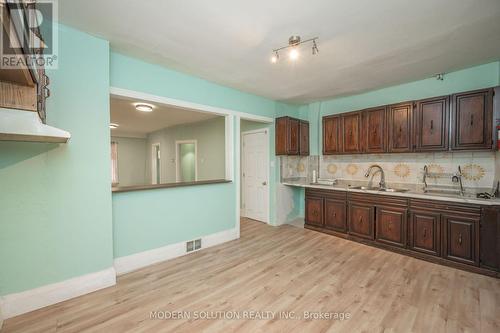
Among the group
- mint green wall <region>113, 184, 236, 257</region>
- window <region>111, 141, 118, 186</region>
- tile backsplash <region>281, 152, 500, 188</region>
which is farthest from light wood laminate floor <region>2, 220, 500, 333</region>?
window <region>111, 141, 118, 186</region>

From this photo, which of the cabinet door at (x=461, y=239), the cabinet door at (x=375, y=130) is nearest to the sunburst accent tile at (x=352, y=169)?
the cabinet door at (x=375, y=130)

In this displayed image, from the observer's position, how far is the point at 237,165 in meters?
3.75

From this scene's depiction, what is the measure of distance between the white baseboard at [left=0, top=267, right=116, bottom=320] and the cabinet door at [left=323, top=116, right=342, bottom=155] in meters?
3.95

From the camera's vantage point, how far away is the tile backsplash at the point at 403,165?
2.88 m

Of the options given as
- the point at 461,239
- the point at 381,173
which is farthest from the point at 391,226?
the point at 381,173

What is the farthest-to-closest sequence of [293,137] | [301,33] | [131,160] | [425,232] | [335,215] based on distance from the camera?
[131,160] < [293,137] < [335,215] < [425,232] < [301,33]

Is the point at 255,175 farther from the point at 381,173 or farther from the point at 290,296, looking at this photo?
the point at 290,296

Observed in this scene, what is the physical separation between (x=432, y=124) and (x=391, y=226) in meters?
1.61

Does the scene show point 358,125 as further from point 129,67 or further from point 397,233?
point 129,67

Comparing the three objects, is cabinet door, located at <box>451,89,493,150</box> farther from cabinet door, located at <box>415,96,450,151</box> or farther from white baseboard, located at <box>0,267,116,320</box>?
white baseboard, located at <box>0,267,116,320</box>

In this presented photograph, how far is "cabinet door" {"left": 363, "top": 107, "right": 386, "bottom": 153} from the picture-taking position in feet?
11.4

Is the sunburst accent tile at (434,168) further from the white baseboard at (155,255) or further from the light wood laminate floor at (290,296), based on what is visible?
the white baseboard at (155,255)

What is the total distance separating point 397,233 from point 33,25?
4.38m

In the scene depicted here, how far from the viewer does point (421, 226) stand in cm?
288
